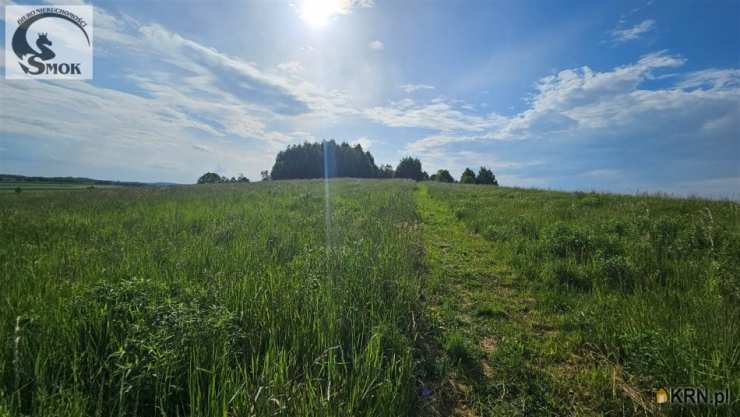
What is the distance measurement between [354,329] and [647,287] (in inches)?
187

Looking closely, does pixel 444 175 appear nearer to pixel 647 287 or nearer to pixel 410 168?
pixel 410 168

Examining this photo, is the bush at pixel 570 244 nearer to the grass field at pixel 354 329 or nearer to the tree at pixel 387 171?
the grass field at pixel 354 329

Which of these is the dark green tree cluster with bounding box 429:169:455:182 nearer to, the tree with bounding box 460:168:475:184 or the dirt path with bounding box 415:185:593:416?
the tree with bounding box 460:168:475:184

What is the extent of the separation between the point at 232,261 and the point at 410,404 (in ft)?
11.7

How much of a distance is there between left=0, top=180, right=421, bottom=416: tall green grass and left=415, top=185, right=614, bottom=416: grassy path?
1.53ft

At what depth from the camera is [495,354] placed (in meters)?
3.12

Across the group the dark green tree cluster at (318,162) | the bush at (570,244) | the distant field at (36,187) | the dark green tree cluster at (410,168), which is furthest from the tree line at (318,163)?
the bush at (570,244)

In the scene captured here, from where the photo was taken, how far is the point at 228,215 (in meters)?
9.73

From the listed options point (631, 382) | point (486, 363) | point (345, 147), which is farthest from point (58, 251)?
point (345, 147)

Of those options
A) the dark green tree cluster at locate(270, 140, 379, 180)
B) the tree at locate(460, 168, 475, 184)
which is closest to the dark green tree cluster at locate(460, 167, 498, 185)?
the tree at locate(460, 168, 475, 184)

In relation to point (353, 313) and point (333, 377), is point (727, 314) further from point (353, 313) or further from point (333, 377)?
point (333, 377)

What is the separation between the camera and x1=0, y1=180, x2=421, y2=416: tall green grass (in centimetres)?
195

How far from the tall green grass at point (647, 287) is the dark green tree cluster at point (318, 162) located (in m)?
79.9

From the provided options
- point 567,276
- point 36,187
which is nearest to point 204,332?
point 567,276
